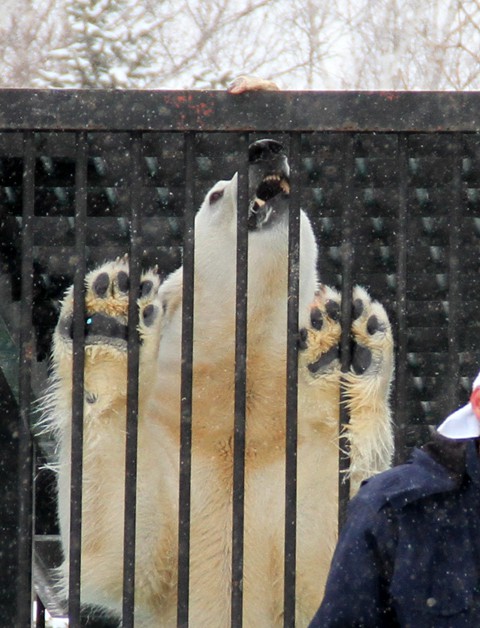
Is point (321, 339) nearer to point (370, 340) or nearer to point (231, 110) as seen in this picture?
point (370, 340)

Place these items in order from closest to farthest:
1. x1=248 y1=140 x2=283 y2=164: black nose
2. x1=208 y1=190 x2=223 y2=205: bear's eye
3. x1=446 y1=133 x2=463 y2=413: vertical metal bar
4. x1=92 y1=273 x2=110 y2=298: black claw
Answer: x1=446 y1=133 x2=463 y2=413: vertical metal bar < x1=248 y1=140 x2=283 y2=164: black nose < x1=92 y1=273 x2=110 y2=298: black claw < x1=208 y1=190 x2=223 y2=205: bear's eye

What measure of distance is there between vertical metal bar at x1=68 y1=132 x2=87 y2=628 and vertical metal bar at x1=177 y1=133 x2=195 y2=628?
26 cm

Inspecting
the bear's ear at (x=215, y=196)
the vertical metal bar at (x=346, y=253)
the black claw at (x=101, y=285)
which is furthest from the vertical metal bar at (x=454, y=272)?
the bear's ear at (x=215, y=196)

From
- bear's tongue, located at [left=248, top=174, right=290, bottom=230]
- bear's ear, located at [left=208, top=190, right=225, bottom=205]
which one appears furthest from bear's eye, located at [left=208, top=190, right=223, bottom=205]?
bear's tongue, located at [left=248, top=174, right=290, bottom=230]

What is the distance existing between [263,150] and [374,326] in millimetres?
817

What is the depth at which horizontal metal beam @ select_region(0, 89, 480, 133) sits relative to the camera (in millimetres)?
2566

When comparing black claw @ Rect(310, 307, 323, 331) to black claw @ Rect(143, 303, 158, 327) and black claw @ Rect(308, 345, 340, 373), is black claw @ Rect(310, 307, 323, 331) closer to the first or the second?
black claw @ Rect(308, 345, 340, 373)

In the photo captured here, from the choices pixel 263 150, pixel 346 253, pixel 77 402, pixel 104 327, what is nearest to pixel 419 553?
pixel 346 253

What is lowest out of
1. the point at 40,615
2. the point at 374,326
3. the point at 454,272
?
the point at 40,615

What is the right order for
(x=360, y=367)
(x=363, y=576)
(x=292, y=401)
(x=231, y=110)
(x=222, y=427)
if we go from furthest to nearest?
(x=222, y=427) < (x=360, y=367) < (x=292, y=401) < (x=231, y=110) < (x=363, y=576)

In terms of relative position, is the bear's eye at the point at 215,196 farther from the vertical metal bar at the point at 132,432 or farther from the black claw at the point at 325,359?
the vertical metal bar at the point at 132,432

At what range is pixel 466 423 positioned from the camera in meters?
1.83

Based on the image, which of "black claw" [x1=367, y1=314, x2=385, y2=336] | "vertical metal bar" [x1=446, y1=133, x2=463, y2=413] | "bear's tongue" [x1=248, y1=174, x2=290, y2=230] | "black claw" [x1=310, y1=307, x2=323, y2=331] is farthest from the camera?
"black claw" [x1=310, y1=307, x2=323, y2=331]

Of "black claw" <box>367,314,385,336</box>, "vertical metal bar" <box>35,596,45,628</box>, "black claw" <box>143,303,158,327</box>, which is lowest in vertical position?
"vertical metal bar" <box>35,596,45,628</box>
